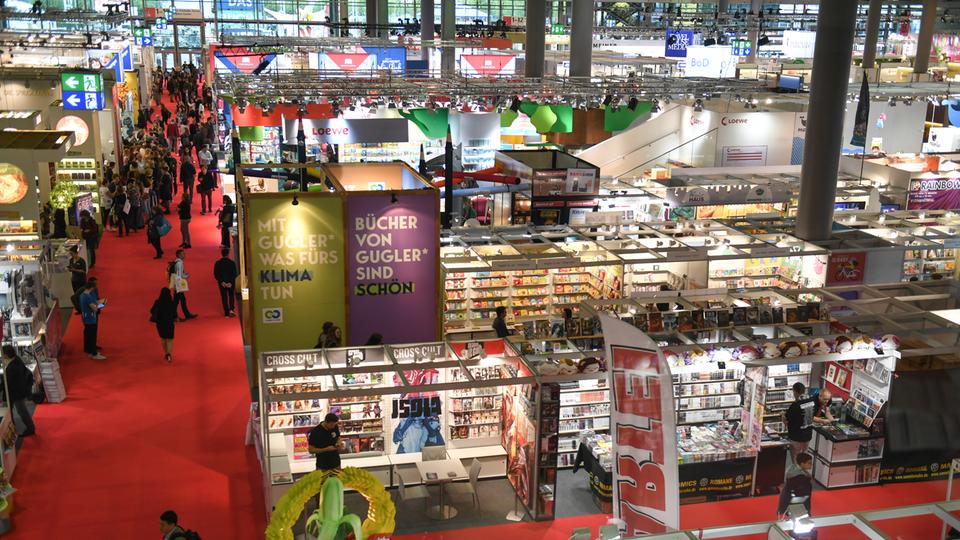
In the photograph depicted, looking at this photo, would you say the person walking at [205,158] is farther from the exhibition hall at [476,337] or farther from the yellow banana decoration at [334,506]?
the yellow banana decoration at [334,506]

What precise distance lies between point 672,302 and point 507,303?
95.8 inches

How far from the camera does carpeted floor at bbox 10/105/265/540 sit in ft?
27.6

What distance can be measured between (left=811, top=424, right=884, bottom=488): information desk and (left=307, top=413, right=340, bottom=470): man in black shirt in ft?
15.5

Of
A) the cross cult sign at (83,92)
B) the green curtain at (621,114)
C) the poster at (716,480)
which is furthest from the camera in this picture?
A: the green curtain at (621,114)

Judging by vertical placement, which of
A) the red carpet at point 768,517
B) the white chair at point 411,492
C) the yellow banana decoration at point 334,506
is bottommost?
the red carpet at point 768,517

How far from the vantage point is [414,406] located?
912cm

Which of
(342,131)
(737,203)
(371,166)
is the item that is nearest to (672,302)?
(371,166)

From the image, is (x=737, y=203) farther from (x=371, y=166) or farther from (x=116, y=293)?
(x=116, y=293)

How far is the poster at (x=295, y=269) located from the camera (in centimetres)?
1009

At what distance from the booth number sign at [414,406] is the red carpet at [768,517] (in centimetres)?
123

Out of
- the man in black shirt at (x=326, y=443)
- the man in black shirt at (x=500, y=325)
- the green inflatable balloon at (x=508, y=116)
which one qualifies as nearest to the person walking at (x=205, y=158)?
the green inflatable balloon at (x=508, y=116)

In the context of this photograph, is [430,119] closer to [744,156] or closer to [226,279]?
[226,279]

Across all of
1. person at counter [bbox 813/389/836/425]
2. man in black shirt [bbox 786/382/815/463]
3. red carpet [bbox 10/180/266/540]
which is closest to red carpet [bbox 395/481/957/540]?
man in black shirt [bbox 786/382/815/463]

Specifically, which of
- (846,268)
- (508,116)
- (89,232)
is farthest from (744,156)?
(89,232)
